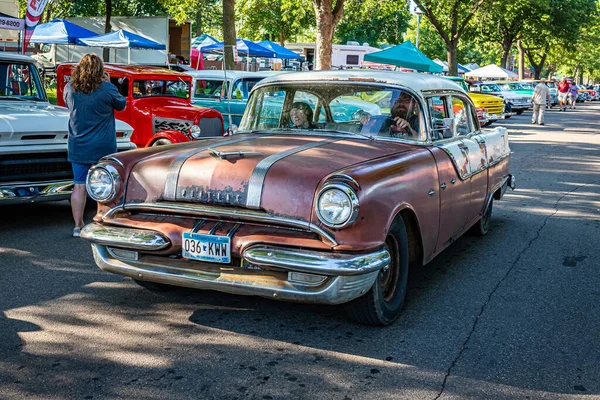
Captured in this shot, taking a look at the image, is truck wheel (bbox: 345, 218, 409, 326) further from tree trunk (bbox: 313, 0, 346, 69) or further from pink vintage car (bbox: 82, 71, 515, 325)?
tree trunk (bbox: 313, 0, 346, 69)

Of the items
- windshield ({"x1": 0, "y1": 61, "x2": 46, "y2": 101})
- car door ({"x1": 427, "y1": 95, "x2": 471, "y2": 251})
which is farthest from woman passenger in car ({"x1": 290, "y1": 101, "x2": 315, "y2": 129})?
windshield ({"x1": 0, "y1": 61, "x2": 46, "y2": 101})

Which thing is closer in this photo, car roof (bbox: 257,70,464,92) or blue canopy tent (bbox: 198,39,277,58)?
car roof (bbox: 257,70,464,92)

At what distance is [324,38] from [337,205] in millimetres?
16599

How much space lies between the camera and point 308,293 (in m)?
4.08

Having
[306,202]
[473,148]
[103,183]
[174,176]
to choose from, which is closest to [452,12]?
[473,148]

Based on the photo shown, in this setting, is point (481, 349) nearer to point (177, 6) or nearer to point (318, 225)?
point (318, 225)

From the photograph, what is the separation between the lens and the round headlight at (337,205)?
4.04 m

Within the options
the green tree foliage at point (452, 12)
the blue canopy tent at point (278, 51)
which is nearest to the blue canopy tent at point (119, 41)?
the blue canopy tent at point (278, 51)

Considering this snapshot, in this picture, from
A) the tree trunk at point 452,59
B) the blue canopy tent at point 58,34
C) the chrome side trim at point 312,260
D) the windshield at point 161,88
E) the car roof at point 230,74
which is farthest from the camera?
the tree trunk at point 452,59

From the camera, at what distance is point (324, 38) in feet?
65.9

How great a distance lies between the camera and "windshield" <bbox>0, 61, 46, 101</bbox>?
8477 millimetres

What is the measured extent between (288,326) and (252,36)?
45.1 metres

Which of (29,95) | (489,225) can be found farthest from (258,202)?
(29,95)

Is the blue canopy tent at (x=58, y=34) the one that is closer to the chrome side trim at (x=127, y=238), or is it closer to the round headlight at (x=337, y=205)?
the chrome side trim at (x=127, y=238)
